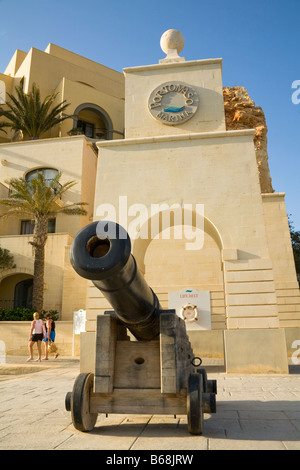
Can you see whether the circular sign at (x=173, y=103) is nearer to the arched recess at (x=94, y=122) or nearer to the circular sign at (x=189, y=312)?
the circular sign at (x=189, y=312)

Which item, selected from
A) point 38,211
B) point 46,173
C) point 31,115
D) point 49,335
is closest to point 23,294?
point 38,211

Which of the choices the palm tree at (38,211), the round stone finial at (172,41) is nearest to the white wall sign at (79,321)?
the palm tree at (38,211)

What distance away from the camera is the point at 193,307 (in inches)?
520

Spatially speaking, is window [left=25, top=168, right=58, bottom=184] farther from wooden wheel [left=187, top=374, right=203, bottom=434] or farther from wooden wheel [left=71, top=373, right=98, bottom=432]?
wooden wheel [left=187, top=374, right=203, bottom=434]

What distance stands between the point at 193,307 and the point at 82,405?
388 inches

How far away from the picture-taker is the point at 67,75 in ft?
118

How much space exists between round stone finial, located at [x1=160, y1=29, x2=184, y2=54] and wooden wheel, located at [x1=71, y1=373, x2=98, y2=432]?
37.3 feet

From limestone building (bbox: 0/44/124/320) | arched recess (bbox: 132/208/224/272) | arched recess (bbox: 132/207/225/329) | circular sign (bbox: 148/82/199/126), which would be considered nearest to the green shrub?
limestone building (bbox: 0/44/124/320)

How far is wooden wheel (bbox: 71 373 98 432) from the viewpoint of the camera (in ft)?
11.8
